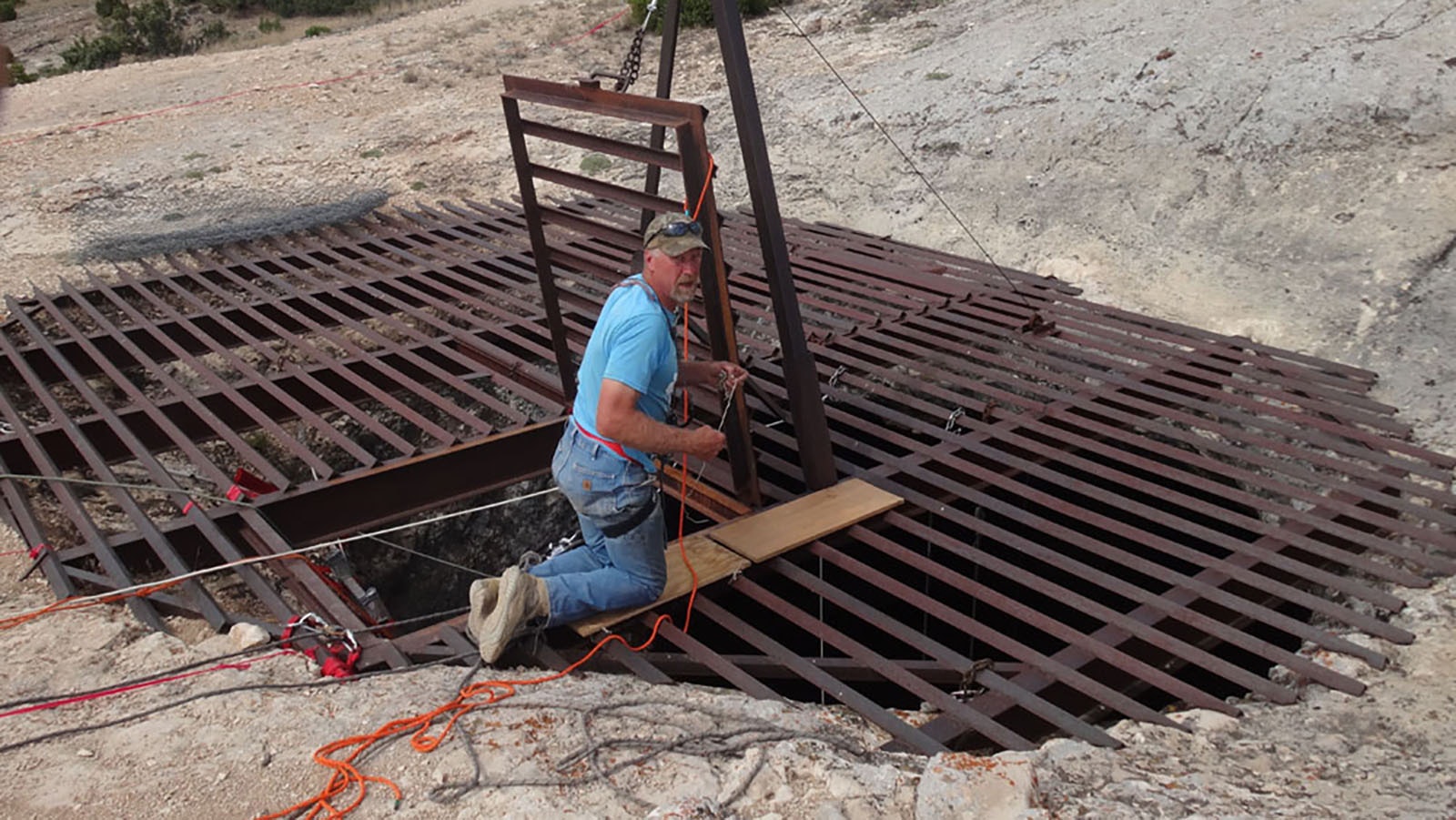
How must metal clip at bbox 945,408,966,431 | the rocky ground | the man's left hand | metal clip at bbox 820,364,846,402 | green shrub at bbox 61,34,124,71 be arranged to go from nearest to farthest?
the rocky ground → the man's left hand → metal clip at bbox 945,408,966,431 → metal clip at bbox 820,364,846,402 → green shrub at bbox 61,34,124,71

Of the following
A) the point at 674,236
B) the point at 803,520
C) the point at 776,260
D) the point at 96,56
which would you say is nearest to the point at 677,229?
the point at 674,236

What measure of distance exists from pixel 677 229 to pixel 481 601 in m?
1.48

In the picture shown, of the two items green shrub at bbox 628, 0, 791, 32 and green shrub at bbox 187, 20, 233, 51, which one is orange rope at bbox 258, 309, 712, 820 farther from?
green shrub at bbox 187, 20, 233, 51

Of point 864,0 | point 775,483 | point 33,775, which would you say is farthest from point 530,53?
point 33,775

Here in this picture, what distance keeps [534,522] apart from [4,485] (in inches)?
117

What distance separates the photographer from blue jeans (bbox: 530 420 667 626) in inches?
168

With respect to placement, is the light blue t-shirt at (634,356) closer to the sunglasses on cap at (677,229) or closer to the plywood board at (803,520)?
the sunglasses on cap at (677,229)

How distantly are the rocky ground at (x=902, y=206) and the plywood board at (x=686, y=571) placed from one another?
0.35 m

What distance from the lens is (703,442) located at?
4.21 metres

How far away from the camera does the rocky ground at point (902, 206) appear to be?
3.39 meters

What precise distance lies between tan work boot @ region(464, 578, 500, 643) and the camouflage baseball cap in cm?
131

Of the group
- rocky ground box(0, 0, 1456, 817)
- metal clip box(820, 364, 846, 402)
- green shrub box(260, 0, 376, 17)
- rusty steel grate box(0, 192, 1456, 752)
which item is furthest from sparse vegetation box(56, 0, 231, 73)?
metal clip box(820, 364, 846, 402)

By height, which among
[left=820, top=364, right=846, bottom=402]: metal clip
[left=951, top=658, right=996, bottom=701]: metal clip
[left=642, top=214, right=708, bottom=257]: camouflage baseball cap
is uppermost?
[left=642, top=214, right=708, bottom=257]: camouflage baseball cap

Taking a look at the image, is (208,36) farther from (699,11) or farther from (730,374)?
(730,374)
